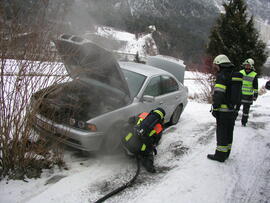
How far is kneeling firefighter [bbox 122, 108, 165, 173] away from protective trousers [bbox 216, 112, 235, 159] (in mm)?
1065

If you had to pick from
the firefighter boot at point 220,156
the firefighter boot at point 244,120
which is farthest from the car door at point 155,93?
the firefighter boot at point 244,120

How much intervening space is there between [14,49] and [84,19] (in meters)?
1.68

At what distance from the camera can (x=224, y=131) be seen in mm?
3744

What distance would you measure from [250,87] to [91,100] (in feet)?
14.0

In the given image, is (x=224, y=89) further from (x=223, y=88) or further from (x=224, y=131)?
(x=224, y=131)

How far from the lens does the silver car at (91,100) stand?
10.7 feet

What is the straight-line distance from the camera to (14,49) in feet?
8.31

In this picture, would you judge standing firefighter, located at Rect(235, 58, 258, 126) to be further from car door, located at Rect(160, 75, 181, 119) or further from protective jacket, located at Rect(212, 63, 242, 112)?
protective jacket, located at Rect(212, 63, 242, 112)

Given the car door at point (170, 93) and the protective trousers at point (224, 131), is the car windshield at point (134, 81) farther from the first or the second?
the protective trousers at point (224, 131)

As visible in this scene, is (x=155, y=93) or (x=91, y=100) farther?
(x=155, y=93)

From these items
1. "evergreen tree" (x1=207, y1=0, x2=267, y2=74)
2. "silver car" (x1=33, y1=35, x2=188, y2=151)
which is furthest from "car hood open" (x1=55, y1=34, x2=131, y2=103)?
"evergreen tree" (x1=207, y1=0, x2=267, y2=74)

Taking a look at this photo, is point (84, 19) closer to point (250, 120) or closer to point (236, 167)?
point (236, 167)

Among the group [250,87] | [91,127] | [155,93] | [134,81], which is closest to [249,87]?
[250,87]

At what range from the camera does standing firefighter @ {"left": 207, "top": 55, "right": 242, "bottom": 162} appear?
359 centimetres
